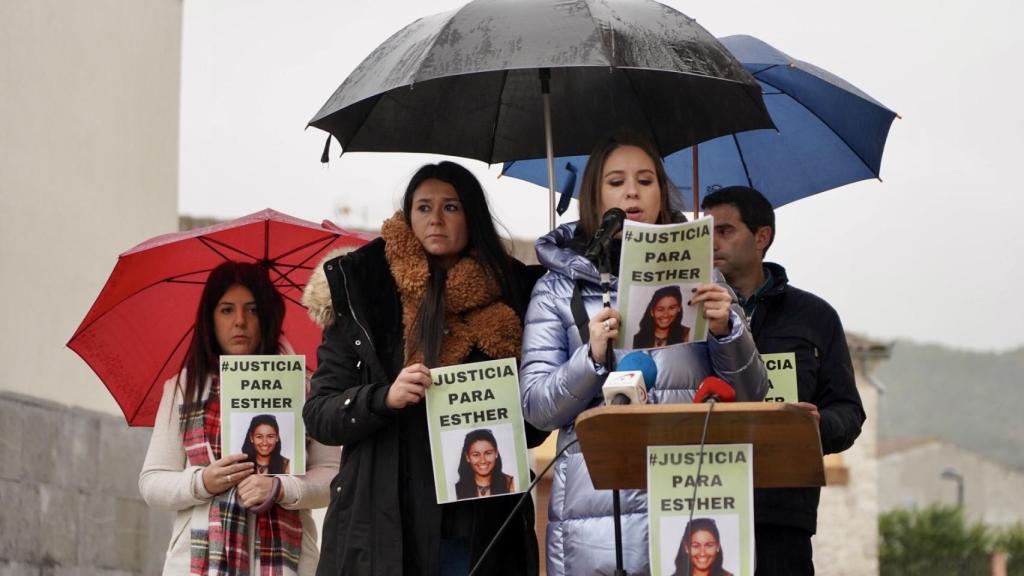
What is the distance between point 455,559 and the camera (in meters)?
5.29

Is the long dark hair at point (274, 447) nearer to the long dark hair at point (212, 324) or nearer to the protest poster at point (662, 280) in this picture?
the long dark hair at point (212, 324)

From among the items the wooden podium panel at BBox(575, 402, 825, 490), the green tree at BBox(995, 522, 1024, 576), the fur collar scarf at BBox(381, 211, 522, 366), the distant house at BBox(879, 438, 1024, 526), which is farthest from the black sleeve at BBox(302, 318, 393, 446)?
the distant house at BBox(879, 438, 1024, 526)

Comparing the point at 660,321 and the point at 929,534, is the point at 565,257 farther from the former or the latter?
the point at 929,534

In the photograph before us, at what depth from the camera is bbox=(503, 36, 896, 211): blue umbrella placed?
6824 millimetres

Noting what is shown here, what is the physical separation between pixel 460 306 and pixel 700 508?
1293mm

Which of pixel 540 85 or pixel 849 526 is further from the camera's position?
pixel 849 526

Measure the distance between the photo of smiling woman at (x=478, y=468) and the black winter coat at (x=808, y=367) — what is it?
1.10 metres

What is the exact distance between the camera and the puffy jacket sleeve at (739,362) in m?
4.67

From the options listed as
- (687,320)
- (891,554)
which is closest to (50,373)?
(687,320)

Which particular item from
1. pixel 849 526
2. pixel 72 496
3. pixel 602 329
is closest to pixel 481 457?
pixel 602 329

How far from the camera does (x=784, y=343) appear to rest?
19.6 feet

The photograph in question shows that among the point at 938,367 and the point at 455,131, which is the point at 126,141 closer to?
the point at 455,131

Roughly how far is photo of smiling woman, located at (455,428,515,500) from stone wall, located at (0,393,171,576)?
3773 mm

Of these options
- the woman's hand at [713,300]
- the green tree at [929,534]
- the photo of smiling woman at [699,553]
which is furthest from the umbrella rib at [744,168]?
the green tree at [929,534]
